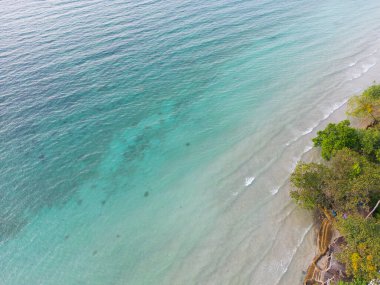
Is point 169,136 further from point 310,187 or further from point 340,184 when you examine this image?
point 340,184

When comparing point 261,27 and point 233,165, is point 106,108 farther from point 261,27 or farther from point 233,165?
point 261,27

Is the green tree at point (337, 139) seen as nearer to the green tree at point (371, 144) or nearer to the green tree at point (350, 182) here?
the green tree at point (371, 144)

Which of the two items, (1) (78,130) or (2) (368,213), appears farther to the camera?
(1) (78,130)

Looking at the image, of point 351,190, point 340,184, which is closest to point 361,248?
point 351,190

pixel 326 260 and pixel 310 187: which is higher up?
pixel 310 187

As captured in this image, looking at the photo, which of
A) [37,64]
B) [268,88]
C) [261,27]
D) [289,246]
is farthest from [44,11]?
[289,246]

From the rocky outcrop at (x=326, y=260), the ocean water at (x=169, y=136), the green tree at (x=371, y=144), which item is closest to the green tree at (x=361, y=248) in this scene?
the rocky outcrop at (x=326, y=260)

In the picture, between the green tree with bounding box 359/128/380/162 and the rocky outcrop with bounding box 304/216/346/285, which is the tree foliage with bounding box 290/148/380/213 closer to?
the green tree with bounding box 359/128/380/162

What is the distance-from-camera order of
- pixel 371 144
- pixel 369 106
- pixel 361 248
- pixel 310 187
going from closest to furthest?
pixel 361 248
pixel 310 187
pixel 371 144
pixel 369 106
